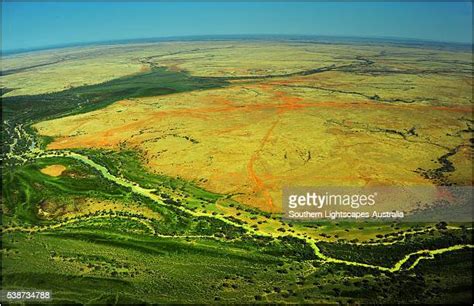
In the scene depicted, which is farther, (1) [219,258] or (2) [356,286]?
(1) [219,258]

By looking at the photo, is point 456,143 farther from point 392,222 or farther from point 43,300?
point 43,300

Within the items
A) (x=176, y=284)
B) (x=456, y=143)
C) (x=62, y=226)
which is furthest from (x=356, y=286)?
(x=456, y=143)

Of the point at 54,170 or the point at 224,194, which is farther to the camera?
the point at 54,170

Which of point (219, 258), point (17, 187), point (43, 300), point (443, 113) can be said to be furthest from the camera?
point (443, 113)

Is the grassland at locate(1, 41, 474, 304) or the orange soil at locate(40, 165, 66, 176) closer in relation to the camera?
the grassland at locate(1, 41, 474, 304)

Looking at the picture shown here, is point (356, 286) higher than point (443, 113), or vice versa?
point (443, 113)

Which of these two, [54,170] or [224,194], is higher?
[54,170]

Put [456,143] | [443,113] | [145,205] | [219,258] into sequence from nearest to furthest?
[219,258] < [145,205] < [456,143] < [443,113]

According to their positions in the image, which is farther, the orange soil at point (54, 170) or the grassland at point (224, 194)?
the orange soil at point (54, 170)
